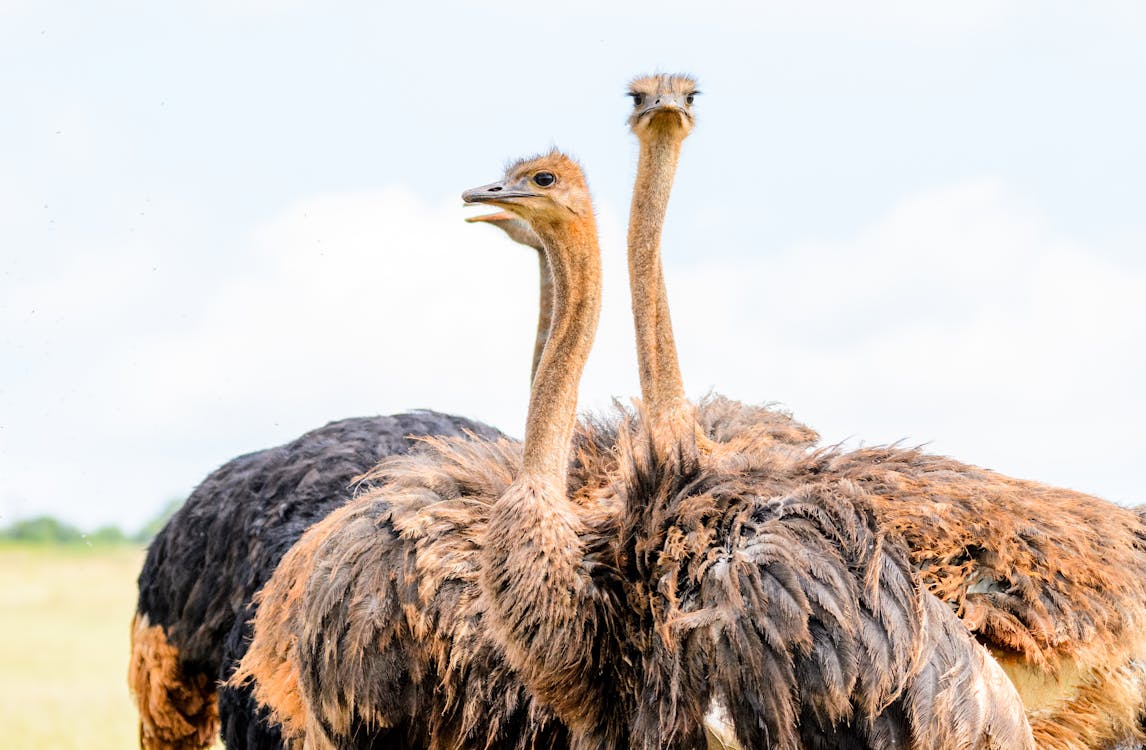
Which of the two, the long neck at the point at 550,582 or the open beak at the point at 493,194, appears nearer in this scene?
the long neck at the point at 550,582

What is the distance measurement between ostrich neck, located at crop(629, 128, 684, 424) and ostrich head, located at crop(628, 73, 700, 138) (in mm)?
41

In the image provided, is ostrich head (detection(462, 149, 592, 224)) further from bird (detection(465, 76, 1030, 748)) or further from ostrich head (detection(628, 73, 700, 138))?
ostrich head (detection(628, 73, 700, 138))

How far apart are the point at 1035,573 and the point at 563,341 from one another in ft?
5.06

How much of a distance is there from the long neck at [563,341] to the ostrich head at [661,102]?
1.01 meters

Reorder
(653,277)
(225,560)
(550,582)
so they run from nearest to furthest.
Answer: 1. (550,582)
2. (653,277)
3. (225,560)

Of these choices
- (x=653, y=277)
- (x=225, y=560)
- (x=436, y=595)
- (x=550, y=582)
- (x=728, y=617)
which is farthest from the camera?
(x=225, y=560)

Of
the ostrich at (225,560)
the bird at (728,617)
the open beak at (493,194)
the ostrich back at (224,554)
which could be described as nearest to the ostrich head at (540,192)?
the open beak at (493,194)

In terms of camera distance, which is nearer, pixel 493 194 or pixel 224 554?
pixel 493 194

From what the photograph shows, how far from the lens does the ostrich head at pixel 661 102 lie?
5.93 m

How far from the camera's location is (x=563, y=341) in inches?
194

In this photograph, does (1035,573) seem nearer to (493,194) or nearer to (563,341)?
(563,341)

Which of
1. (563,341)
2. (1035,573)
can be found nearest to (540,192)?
(563,341)

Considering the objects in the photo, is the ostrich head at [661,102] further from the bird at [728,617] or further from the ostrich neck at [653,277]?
the bird at [728,617]

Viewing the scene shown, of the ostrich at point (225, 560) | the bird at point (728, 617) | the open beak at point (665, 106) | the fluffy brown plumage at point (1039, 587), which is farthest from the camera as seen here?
the ostrich at point (225, 560)
